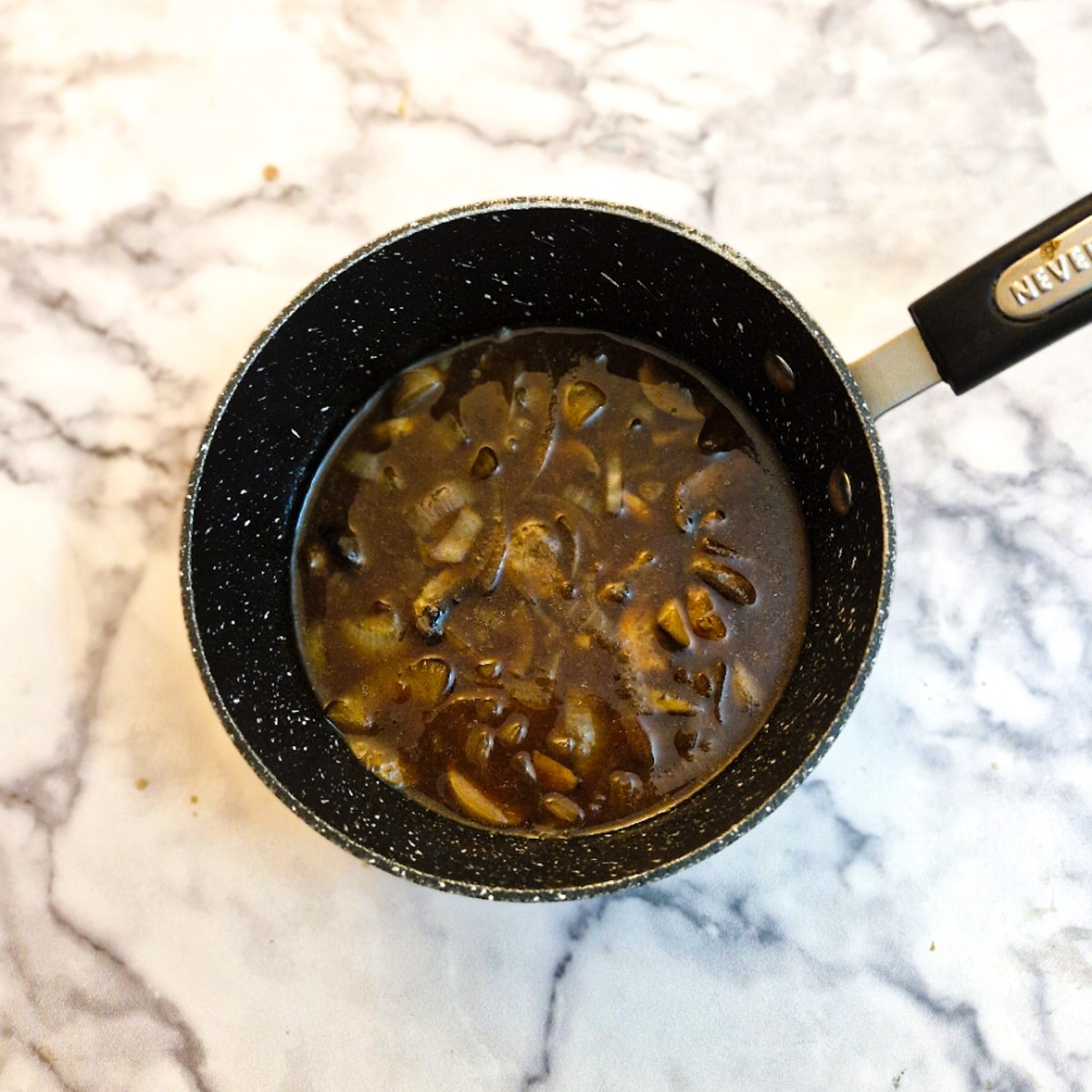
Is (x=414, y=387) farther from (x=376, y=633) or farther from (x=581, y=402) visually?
(x=376, y=633)

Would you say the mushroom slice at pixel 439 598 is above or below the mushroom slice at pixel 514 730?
above

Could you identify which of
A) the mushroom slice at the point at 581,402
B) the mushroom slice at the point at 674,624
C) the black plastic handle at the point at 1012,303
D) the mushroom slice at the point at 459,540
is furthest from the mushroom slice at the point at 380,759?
the black plastic handle at the point at 1012,303

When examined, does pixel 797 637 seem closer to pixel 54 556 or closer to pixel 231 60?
pixel 54 556

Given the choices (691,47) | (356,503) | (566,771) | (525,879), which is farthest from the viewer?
(691,47)

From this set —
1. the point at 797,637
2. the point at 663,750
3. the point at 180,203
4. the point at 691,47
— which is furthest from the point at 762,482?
the point at 180,203

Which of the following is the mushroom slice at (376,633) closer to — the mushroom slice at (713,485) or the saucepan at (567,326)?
the saucepan at (567,326)

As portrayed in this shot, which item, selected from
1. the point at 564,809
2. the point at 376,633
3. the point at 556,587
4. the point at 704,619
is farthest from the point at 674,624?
the point at 376,633
